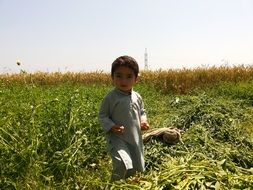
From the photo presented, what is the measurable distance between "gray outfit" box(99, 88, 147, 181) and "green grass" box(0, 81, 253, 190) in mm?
266

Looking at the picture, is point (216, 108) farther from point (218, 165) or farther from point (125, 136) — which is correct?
point (218, 165)

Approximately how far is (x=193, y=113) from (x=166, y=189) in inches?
212

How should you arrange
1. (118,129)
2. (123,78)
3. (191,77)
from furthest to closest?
(191,77) → (123,78) → (118,129)

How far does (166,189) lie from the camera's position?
6.60 ft

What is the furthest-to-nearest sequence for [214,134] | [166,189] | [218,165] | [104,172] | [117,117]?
[214,134]
[104,172]
[117,117]
[218,165]
[166,189]

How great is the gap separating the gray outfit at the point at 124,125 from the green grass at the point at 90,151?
0.27 m

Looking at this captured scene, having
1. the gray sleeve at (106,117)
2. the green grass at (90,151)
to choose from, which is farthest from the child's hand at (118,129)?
the green grass at (90,151)

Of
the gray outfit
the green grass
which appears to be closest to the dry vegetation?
the green grass

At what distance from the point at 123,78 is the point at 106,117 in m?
0.40

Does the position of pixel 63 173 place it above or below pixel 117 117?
below

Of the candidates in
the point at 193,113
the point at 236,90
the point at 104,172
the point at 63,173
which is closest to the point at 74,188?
the point at 63,173

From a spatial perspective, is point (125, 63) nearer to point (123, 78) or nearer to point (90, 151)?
point (123, 78)

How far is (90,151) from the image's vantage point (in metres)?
5.46

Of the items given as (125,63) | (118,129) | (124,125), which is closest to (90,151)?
(124,125)
